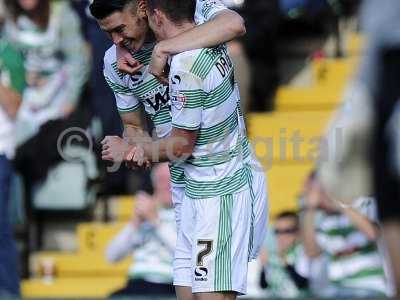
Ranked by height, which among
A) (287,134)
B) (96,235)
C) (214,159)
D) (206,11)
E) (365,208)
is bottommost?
(96,235)

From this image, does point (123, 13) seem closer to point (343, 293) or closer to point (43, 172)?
point (343, 293)

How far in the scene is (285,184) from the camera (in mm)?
9781

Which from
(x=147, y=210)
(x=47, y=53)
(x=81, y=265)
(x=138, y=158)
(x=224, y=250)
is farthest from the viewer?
(x=47, y=53)

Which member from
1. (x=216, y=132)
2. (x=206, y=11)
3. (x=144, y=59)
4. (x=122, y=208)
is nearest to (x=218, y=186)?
(x=216, y=132)

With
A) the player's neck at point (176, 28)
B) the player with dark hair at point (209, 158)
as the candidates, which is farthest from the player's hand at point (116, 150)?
the player's neck at point (176, 28)

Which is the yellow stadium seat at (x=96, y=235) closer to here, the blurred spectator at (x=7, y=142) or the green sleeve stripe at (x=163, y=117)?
the blurred spectator at (x=7, y=142)

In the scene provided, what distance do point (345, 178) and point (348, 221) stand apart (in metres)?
0.80

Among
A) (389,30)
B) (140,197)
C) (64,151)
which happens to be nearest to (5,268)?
(140,197)

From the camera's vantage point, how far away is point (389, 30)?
4035 millimetres

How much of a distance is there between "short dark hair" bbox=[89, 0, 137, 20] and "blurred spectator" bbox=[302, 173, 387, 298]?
10.0 ft

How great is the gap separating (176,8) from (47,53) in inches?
182

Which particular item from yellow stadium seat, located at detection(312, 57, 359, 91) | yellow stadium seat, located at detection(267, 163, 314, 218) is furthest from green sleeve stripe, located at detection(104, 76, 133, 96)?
yellow stadium seat, located at detection(312, 57, 359, 91)

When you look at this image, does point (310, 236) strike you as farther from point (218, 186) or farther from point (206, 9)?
point (206, 9)

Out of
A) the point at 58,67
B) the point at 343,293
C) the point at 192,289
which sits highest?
the point at 58,67
